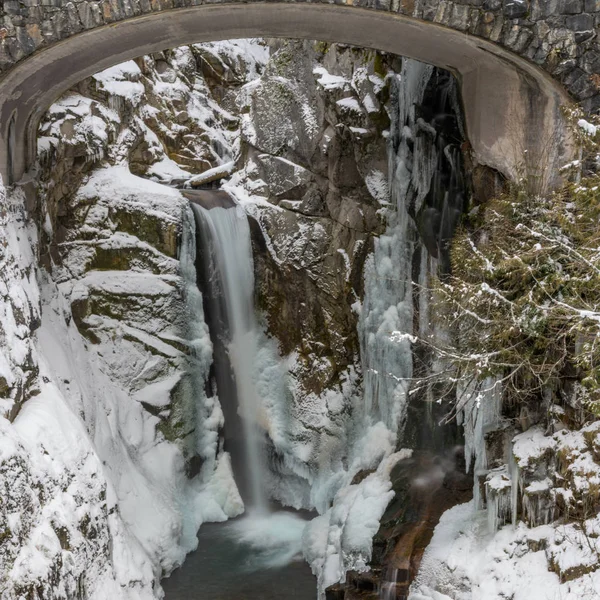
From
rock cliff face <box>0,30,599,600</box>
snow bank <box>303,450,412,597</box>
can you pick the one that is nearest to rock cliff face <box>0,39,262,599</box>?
rock cliff face <box>0,30,599,600</box>

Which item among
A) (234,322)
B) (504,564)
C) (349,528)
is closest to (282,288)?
(234,322)

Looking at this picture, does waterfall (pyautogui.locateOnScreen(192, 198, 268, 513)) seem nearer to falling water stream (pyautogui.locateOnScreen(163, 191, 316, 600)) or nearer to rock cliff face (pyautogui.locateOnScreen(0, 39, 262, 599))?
falling water stream (pyautogui.locateOnScreen(163, 191, 316, 600))

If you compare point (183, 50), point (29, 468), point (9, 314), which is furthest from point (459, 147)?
point (183, 50)

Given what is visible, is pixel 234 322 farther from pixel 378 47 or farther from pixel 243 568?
pixel 378 47

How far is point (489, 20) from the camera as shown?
9562 mm

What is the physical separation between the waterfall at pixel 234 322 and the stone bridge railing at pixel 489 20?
233 inches

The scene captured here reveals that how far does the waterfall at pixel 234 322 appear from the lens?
1522 centimetres

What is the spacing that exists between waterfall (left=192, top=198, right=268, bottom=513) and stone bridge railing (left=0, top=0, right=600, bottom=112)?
5912 mm

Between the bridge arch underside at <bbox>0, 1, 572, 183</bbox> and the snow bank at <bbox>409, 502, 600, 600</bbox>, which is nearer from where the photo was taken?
the snow bank at <bbox>409, 502, 600, 600</bbox>

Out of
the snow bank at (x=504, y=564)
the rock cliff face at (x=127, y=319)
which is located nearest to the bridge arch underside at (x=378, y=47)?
the rock cliff face at (x=127, y=319)

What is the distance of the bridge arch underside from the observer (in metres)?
9.95

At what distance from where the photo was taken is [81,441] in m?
10.1

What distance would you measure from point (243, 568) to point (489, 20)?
9775mm

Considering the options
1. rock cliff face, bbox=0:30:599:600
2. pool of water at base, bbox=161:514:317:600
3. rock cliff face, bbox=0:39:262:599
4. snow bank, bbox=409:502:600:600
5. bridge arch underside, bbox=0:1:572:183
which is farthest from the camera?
rock cliff face, bbox=0:30:599:600
